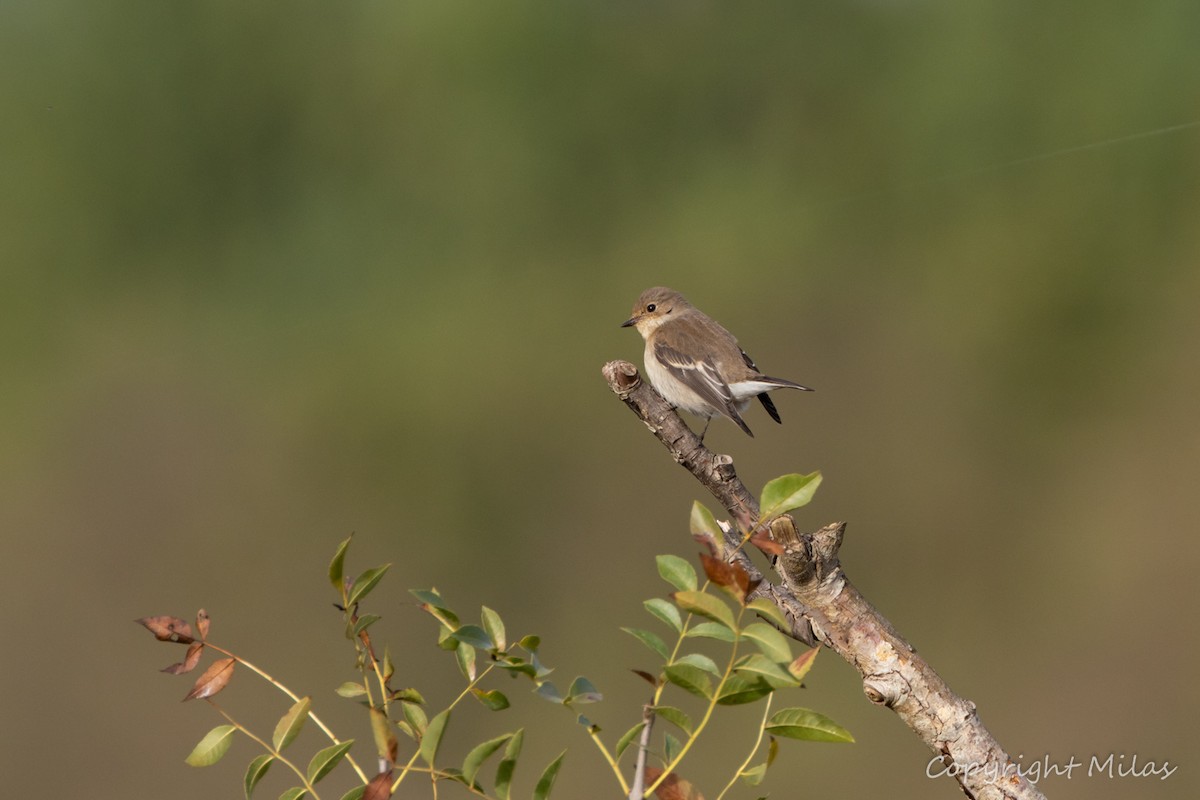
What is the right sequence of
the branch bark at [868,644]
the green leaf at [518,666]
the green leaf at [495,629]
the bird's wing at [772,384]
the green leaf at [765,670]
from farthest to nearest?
the bird's wing at [772,384]
the branch bark at [868,644]
the green leaf at [495,629]
the green leaf at [518,666]
the green leaf at [765,670]

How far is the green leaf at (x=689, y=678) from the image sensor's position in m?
1.39

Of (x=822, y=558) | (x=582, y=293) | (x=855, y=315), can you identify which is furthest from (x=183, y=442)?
(x=822, y=558)

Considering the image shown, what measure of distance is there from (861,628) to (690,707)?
16.5ft

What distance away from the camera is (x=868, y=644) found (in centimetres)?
229

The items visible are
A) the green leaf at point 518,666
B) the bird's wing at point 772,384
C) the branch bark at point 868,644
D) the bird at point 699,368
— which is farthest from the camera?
the bird at point 699,368

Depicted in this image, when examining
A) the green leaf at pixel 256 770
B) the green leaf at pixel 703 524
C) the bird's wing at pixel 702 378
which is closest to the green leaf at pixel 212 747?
the green leaf at pixel 256 770

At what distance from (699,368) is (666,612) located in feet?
13.3

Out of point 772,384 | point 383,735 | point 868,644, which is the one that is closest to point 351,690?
point 383,735

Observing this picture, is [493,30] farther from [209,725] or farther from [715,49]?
[209,725]

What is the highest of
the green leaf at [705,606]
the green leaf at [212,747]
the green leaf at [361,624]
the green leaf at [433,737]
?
the green leaf at [705,606]

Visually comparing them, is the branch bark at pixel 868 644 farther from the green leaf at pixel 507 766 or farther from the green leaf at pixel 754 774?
the green leaf at pixel 507 766

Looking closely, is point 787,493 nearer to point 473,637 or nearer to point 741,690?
point 741,690

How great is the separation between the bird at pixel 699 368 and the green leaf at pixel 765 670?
Answer: 3649 millimetres

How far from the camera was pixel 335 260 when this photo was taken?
375 inches
